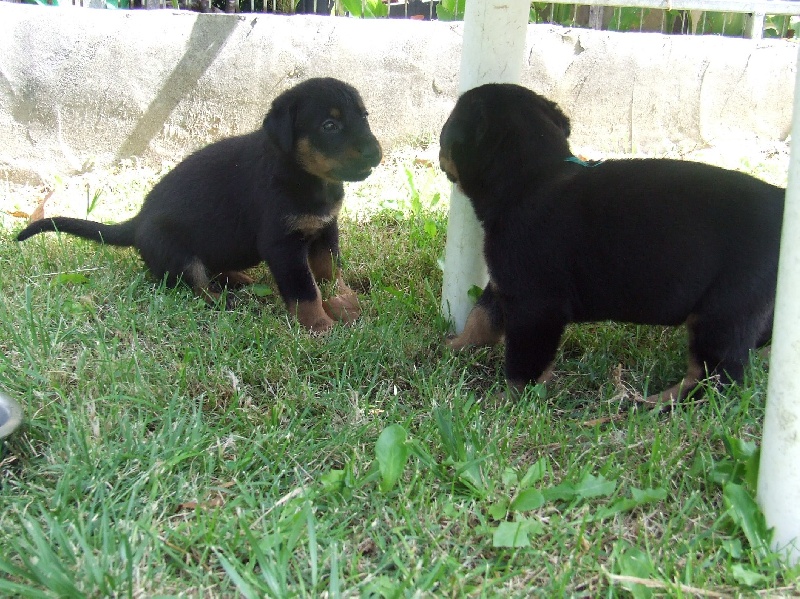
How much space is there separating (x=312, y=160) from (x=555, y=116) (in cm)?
116

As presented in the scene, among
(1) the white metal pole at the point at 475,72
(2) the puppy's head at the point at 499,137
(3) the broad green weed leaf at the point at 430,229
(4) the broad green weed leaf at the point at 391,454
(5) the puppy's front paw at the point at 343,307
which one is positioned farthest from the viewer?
(3) the broad green weed leaf at the point at 430,229

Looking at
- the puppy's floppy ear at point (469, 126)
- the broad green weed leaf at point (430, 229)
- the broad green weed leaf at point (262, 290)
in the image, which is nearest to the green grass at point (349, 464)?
the broad green weed leaf at point (262, 290)

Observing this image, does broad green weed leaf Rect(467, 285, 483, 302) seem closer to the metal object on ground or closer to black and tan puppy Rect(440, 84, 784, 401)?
black and tan puppy Rect(440, 84, 784, 401)

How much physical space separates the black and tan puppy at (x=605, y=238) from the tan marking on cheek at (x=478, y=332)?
21 centimetres

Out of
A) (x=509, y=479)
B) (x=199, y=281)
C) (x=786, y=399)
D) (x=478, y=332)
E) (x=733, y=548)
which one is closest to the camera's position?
(x=786, y=399)

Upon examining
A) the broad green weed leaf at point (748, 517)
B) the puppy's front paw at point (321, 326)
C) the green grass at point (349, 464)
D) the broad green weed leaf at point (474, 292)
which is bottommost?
the puppy's front paw at point (321, 326)

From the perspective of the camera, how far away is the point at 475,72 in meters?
3.31

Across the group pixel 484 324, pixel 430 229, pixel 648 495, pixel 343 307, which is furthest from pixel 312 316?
pixel 648 495

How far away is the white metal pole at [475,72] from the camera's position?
3.18m

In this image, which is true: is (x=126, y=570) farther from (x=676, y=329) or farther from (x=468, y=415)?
(x=676, y=329)

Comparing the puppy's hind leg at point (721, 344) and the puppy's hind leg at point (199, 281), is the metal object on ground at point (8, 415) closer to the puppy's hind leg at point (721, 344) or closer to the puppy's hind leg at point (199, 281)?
the puppy's hind leg at point (199, 281)

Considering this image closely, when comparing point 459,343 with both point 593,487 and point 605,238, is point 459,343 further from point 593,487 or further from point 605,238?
point 593,487

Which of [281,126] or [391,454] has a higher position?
[281,126]

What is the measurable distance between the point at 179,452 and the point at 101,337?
0.97m
